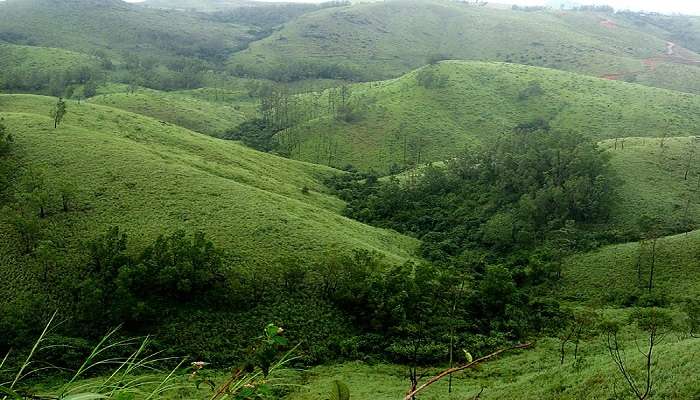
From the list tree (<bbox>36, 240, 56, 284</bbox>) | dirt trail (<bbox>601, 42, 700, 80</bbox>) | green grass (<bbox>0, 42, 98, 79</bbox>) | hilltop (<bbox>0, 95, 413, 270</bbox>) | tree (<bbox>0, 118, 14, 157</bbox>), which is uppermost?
dirt trail (<bbox>601, 42, 700, 80</bbox>)

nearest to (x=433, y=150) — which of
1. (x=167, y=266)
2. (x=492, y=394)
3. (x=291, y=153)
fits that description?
(x=291, y=153)

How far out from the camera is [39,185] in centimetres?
5153

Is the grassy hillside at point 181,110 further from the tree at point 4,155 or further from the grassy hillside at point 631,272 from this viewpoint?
the grassy hillside at point 631,272

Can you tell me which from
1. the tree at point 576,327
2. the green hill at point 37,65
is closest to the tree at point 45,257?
the tree at point 576,327

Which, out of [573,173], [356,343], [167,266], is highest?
[573,173]

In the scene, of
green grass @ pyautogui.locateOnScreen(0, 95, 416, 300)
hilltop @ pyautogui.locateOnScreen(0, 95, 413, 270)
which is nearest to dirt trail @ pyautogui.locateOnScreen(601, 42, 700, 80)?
hilltop @ pyautogui.locateOnScreen(0, 95, 413, 270)

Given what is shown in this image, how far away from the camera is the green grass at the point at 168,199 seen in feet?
160

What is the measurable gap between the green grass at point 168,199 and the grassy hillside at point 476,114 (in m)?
42.7

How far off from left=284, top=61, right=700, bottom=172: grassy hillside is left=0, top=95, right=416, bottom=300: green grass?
1680 inches

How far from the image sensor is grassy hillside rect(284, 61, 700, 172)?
362 feet

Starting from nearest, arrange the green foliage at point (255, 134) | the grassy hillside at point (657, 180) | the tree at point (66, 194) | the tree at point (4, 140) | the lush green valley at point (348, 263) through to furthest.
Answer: the lush green valley at point (348, 263) → the tree at point (66, 194) → the tree at point (4, 140) → the grassy hillside at point (657, 180) → the green foliage at point (255, 134)

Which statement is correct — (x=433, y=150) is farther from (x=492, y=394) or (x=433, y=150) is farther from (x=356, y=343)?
(x=492, y=394)

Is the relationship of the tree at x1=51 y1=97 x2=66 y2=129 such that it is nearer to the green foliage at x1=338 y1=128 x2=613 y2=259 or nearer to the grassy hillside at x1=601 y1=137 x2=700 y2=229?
the green foliage at x1=338 y1=128 x2=613 y2=259

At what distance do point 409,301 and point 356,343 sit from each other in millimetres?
6275
